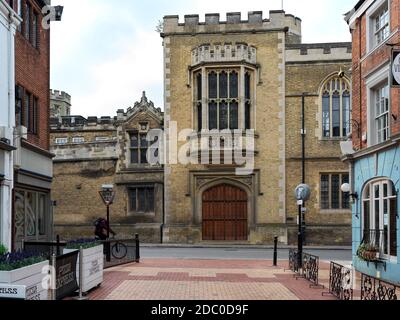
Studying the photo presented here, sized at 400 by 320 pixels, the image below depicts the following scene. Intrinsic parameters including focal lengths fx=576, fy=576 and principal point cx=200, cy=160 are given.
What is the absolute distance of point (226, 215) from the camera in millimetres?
31516

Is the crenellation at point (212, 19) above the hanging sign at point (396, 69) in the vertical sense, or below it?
above

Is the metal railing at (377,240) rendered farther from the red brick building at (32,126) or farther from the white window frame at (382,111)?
the red brick building at (32,126)

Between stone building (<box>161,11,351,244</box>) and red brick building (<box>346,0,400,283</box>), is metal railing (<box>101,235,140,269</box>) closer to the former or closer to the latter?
red brick building (<box>346,0,400,283</box>)

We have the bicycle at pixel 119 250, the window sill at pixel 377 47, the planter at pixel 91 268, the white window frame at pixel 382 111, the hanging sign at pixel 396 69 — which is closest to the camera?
the planter at pixel 91 268

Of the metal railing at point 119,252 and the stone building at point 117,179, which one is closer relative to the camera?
the metal railing at point 119,252

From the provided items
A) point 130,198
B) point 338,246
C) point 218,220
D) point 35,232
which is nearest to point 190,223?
point 218,220

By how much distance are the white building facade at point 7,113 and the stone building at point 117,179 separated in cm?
1696

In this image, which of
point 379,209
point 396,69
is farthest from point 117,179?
point 396,69

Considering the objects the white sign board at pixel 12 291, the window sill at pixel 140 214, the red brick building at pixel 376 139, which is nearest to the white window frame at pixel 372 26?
the red brick building at pixel 376 139

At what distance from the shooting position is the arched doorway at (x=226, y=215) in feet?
103

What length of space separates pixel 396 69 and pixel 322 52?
2008cm

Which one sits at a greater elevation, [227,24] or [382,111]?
[227,24]

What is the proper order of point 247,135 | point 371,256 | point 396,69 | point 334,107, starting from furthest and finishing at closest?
1. point 334,107
2. point 247,135
3. point 371,256
4. point 396,69

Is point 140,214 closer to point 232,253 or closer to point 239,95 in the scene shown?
point 239,95
